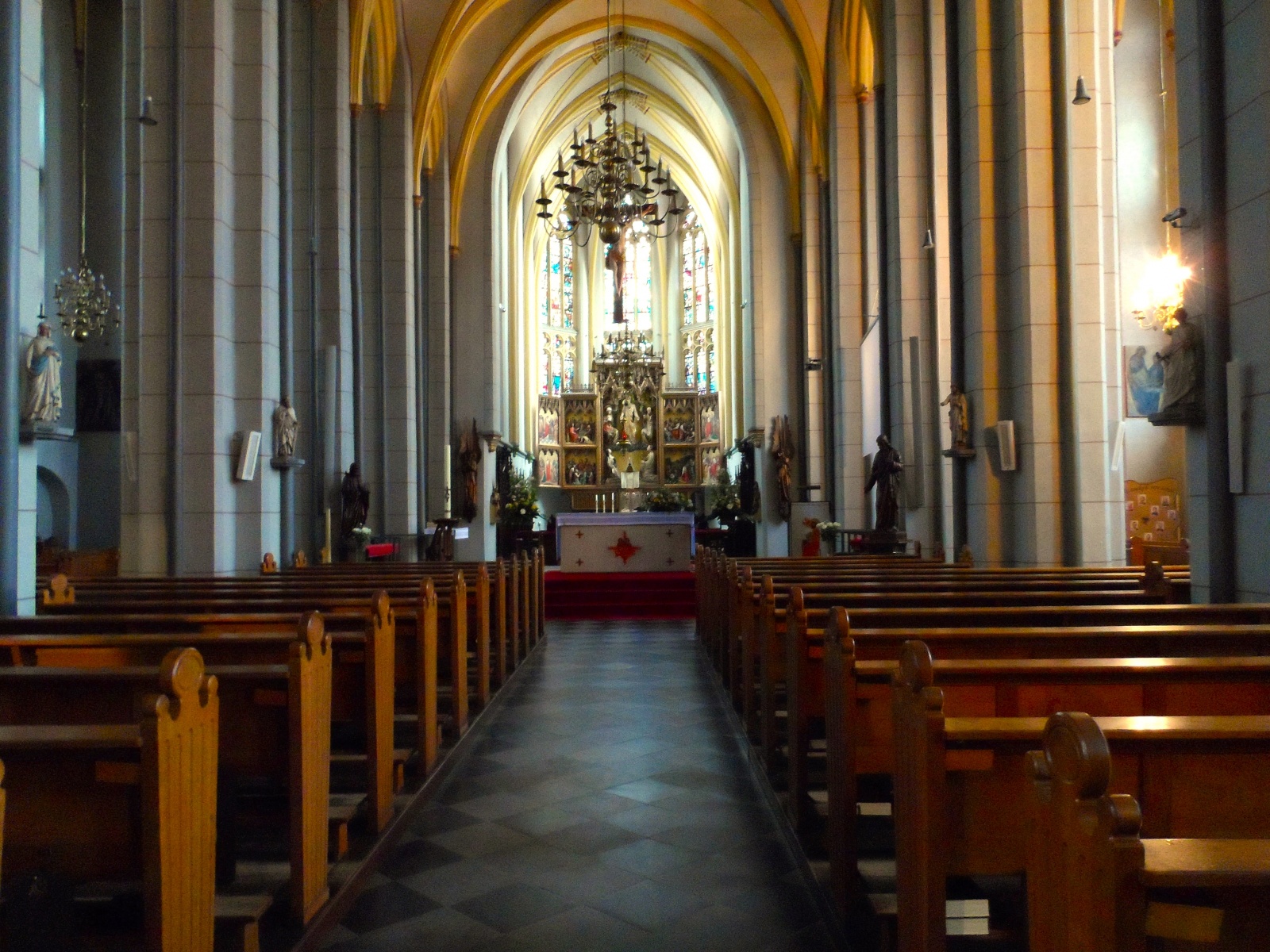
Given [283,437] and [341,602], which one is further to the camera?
[283,437]

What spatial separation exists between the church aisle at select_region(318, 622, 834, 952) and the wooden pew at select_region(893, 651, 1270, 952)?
941 mm

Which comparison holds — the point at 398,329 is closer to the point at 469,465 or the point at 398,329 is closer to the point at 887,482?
the point at 469,465

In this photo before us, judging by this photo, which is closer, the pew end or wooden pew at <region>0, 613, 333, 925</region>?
wooden pew at <region>0, 613, 333, 925</region>

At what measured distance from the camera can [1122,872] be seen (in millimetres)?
1290

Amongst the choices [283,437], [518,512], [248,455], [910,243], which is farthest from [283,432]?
[518,512]

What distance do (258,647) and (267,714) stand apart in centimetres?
64

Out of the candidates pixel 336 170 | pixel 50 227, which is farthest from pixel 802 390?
pixel 50 227

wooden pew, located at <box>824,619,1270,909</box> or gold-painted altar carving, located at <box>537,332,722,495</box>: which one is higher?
gold-painted altar carving, located at <box>537,332,722,495</box>

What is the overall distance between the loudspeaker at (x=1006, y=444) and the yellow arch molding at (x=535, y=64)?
1152cm

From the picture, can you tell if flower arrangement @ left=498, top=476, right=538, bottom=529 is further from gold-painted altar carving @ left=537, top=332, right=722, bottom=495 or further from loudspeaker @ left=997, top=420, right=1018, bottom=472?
loudspeaker @ left=997, top=420, right=1018, bottom=472

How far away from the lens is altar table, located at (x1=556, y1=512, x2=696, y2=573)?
1595cm

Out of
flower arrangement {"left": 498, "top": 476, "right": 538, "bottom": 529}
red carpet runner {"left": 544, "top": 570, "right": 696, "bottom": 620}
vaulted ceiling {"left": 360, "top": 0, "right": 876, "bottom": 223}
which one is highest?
vaulted ceiling {"left": 360, "top": 0, "right": 876, "bottom": 223}

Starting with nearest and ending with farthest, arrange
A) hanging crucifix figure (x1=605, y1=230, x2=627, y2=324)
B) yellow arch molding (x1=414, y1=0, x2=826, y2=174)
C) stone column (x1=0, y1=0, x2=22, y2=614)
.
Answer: stone column (x1=0, y1=0, x2=22, y2=614), yellow arch molding (x1=414, y1=0, x2=826, y2=174), hanging crucifix figure (x1=605, y1=230, x2=627, y2=324)

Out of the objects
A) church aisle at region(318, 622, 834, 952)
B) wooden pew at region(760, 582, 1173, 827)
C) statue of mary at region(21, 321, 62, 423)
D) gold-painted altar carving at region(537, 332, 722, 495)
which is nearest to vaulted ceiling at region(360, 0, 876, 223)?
gold-painted altar carving at region(537, 332, 722, 495)
